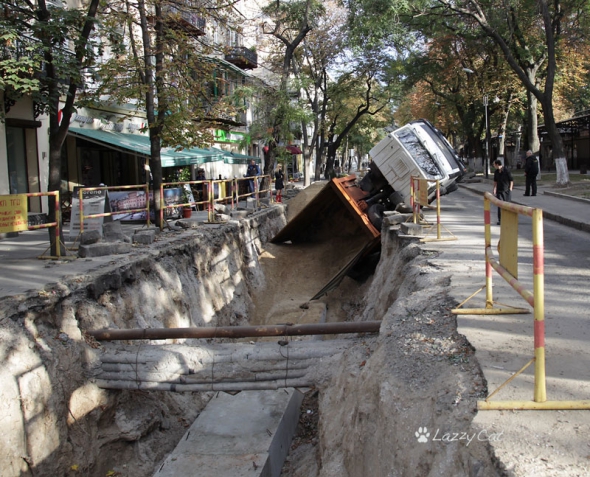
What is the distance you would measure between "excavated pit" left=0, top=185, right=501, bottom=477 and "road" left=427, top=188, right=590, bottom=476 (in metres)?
0.14

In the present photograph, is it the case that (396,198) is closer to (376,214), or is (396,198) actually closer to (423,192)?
(376,214)

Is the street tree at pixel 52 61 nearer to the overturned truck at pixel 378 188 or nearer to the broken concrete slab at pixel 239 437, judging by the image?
the broken concrete slab at pixel 239 437

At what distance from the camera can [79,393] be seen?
604cm

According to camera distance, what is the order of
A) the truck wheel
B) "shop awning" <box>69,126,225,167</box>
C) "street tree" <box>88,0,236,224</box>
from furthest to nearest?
"shop awning" <box>69,126,225,167</box>, the truck wheel, "street tree" <box>88,0,236,224</box>

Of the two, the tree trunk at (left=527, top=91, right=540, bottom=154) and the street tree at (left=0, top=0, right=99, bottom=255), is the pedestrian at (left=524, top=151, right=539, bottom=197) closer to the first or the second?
the tree trunk at (left=527, top=91, right=540, bottom=154)

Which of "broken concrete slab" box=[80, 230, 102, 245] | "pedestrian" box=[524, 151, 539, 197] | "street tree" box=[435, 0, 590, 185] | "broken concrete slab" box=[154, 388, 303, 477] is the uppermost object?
"street tree" box=[435, 0, 590, 185]

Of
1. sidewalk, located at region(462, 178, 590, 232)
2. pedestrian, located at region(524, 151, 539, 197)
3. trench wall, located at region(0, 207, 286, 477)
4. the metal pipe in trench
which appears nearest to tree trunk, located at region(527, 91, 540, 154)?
sidewalk, located at region(462, 178, 590, 232)

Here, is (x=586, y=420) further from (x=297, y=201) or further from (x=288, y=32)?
(x=288, y=32)

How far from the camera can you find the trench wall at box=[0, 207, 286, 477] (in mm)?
5426

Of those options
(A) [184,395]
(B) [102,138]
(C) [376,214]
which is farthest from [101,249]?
(B) [102,138]

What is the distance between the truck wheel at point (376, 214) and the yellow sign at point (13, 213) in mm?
8861

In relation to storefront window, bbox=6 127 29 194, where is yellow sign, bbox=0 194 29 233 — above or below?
below

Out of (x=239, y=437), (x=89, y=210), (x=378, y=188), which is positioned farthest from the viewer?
(x=378, y=188)

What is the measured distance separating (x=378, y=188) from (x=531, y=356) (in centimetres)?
1245
